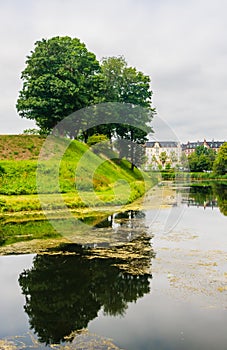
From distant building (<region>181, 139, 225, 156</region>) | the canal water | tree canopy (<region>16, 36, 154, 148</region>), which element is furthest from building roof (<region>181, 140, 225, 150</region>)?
the canal water

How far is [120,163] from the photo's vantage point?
175 ft

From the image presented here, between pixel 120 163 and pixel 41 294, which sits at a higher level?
pixel 120 163

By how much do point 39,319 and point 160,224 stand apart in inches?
458

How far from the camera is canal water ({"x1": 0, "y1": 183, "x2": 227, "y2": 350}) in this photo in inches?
246

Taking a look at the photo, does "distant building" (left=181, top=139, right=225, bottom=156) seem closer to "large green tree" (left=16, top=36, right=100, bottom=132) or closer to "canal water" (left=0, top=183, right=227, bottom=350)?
"large green tree" (left=16, top=36, right=100, bottom=132)

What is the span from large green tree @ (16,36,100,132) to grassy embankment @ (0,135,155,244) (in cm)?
302

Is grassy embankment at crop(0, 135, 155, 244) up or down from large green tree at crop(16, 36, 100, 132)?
down

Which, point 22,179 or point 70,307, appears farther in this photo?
point 22,179

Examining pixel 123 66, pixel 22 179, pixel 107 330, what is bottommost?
pixel 107 330

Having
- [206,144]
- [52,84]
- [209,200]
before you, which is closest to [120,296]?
[209,200]

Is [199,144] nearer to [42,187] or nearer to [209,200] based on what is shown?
[209,200]

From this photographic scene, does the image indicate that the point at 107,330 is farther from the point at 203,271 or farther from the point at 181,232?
the point at 181,232

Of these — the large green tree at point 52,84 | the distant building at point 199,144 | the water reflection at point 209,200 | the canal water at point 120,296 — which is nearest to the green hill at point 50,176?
the large green tree at point 52,84

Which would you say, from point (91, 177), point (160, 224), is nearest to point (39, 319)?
point (160, 224)
